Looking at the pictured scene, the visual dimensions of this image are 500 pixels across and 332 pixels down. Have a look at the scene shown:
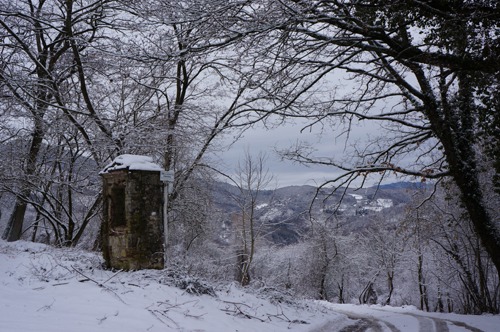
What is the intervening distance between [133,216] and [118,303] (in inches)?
95.0

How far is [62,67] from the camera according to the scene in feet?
47.6

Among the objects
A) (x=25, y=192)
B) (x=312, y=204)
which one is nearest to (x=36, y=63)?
(x=25, y=192)

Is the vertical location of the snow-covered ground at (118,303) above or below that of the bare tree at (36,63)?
below

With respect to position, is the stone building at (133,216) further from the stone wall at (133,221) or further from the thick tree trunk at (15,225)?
the thick tree trunk at (15,225)

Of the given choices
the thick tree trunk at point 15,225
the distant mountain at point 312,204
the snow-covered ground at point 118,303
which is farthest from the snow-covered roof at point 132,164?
the thick tree trunk at point 15,225

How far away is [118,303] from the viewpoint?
5.53m

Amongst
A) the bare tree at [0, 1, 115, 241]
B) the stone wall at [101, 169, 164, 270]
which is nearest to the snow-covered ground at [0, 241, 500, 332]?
the stone wall at [101, 169, 164, 270]

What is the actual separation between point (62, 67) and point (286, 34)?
11498mm

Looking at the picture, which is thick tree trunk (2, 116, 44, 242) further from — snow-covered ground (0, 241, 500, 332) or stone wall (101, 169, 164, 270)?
stone wall (101, 169, 164, 270)

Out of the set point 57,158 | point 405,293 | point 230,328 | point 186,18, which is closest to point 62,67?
point 57,158

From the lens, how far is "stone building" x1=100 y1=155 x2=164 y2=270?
7672mm

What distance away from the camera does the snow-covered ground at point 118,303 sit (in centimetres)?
466

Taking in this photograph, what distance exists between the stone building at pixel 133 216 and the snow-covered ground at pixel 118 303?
1.32 ft

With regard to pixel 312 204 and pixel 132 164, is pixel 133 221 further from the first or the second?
pixel 312 204
